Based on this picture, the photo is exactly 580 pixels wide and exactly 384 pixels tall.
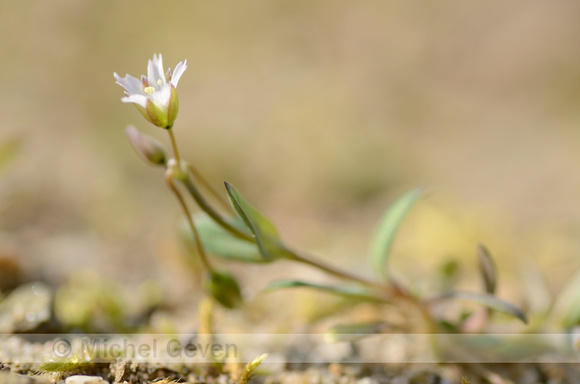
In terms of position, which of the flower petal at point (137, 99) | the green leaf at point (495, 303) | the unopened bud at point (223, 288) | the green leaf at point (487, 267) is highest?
the flower petal at point (137, 99)

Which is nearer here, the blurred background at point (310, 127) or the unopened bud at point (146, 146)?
the unopened bud at point (146, 146)

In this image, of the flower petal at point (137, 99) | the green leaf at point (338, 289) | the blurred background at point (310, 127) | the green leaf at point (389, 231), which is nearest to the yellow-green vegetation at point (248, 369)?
the green leaf at point (338, 289)

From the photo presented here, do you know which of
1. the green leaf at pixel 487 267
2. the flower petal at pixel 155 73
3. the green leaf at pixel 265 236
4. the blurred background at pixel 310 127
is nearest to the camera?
the flower petal at pixel 155 73

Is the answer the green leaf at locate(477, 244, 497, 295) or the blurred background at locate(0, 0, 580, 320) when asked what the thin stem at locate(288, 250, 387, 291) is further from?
the blurred background at locate(0, 0, 580, 320)

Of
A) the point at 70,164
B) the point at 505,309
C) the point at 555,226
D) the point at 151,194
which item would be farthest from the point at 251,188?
the point at 505,309

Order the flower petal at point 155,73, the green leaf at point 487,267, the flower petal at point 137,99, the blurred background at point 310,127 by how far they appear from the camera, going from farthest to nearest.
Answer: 1. the blurred background at point 310,127
2. the green leaf at point 487,267
3. the flower petal at point 155,73
4. the flower petal at point 137,99

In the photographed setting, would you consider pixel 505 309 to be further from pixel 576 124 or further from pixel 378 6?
pixel 378 6

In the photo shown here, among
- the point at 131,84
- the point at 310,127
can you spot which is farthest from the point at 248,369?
the point at 310,127

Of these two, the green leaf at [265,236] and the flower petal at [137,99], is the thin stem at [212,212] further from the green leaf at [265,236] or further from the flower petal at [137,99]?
the flower petal at [137,99]

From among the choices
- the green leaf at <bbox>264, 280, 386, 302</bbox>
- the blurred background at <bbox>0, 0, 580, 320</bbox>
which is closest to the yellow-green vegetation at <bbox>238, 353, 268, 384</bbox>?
the green leaf at <bbox>264, 280, 386, 302</bbox>
